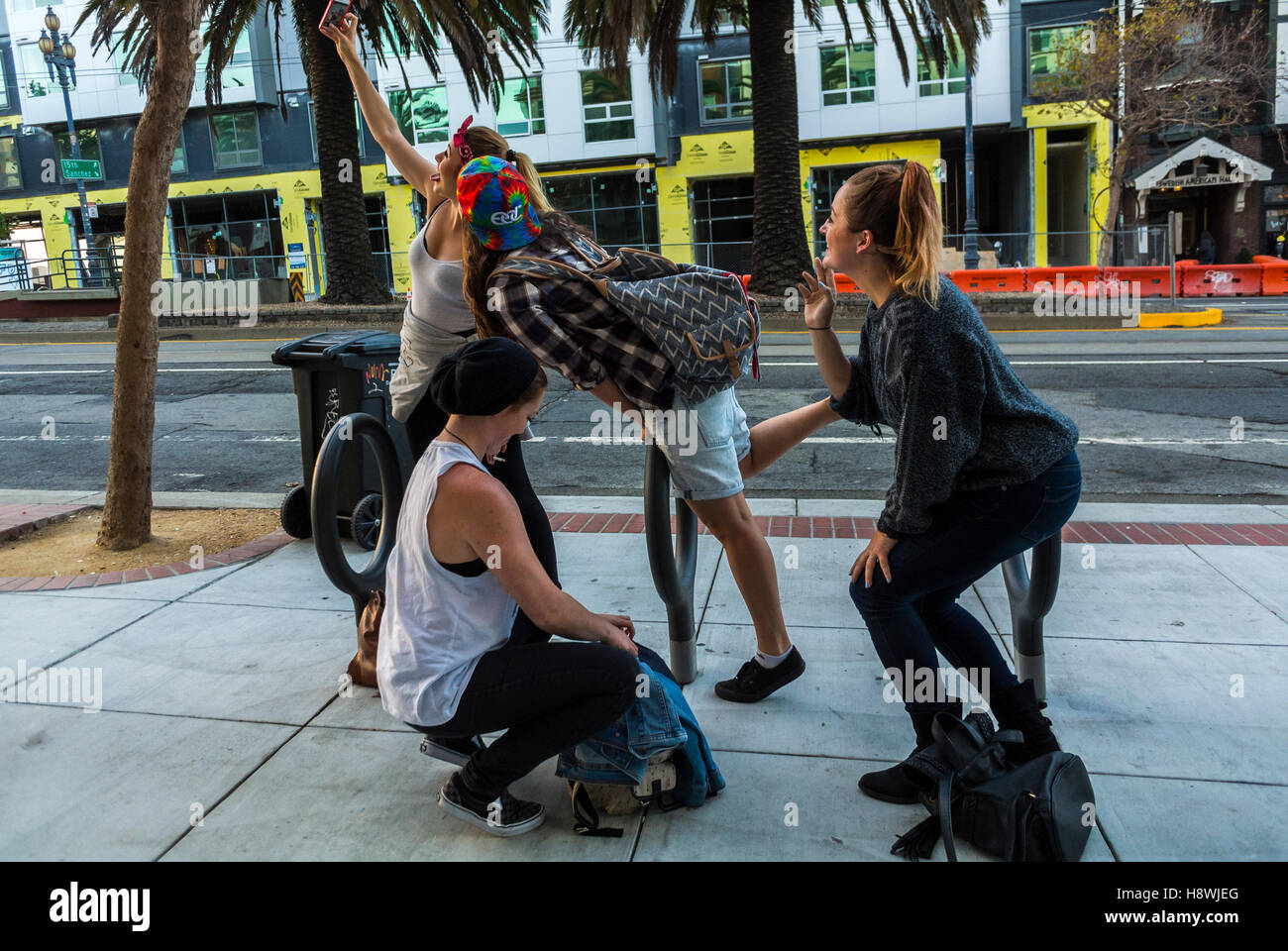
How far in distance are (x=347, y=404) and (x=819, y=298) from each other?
9.95ft

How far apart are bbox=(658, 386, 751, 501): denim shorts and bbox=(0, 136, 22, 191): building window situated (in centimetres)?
4156

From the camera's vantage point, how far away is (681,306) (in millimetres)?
2896

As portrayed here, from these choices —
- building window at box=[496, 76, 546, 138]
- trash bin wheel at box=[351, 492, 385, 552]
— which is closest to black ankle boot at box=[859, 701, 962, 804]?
trash bin wheel at box=[351, 492, 385, 552]

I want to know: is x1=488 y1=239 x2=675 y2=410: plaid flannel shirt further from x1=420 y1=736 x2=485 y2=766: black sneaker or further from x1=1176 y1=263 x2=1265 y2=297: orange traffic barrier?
x1=1176 y1=263 x2=1265 y2=297: orange traffic barrier

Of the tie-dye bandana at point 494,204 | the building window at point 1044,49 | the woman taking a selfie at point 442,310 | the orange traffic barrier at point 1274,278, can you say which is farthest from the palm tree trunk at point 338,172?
the orange traffic barrier at point 1274,278

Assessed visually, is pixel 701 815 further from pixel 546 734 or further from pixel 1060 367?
pixel 1060 367

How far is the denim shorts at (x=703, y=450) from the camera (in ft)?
10.4

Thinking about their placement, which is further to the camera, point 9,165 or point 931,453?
point 9,165

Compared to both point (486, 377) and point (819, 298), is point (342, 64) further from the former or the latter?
point (486, 377)

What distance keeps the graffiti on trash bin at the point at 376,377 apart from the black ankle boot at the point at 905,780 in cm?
334

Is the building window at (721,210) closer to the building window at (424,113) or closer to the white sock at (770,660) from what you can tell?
the building window at (424,113)

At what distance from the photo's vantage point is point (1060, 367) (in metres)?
11.0

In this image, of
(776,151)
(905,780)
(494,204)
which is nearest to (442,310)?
(494,204)
